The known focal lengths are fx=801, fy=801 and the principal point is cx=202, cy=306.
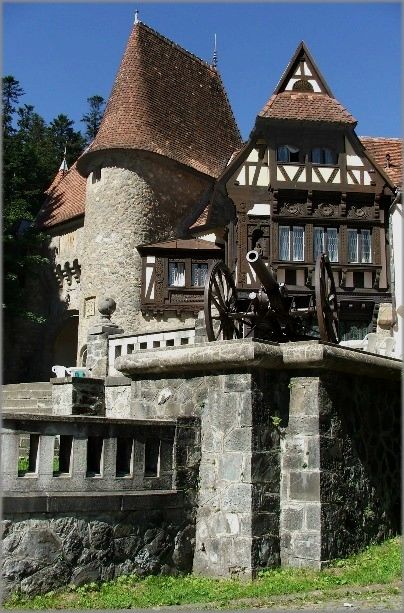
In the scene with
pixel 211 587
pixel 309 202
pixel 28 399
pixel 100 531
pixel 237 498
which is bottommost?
pixel 211 587

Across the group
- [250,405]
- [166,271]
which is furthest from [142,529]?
[166,271]

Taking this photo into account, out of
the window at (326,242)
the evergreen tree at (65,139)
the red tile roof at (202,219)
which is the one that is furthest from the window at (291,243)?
the evergreen tree at (65,139)

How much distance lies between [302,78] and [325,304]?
17.9 m

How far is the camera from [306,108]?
25.4 meters

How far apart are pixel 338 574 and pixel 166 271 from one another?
21.5 metres

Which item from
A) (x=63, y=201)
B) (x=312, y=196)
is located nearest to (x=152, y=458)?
(x=312, y=196)

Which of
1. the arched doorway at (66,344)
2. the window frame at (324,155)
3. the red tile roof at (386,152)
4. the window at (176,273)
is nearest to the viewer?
the window frame at (324,155)

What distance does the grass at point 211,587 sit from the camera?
21.9 feet

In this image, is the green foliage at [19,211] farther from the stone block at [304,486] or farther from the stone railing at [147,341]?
the stone block at [304,486]

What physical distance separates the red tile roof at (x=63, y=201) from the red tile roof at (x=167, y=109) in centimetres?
462

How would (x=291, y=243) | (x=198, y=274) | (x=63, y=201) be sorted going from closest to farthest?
1. (x=291, y=243)
2. (x=198, y=274)
3. (x=63, y=201)

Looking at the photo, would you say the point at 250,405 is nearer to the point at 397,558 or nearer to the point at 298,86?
the point at 397,558

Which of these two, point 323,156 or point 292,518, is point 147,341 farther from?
point 323,156

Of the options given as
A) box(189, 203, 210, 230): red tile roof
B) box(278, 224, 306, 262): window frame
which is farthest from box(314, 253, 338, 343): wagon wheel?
box(189, 203, 210, 230): red tile roof
